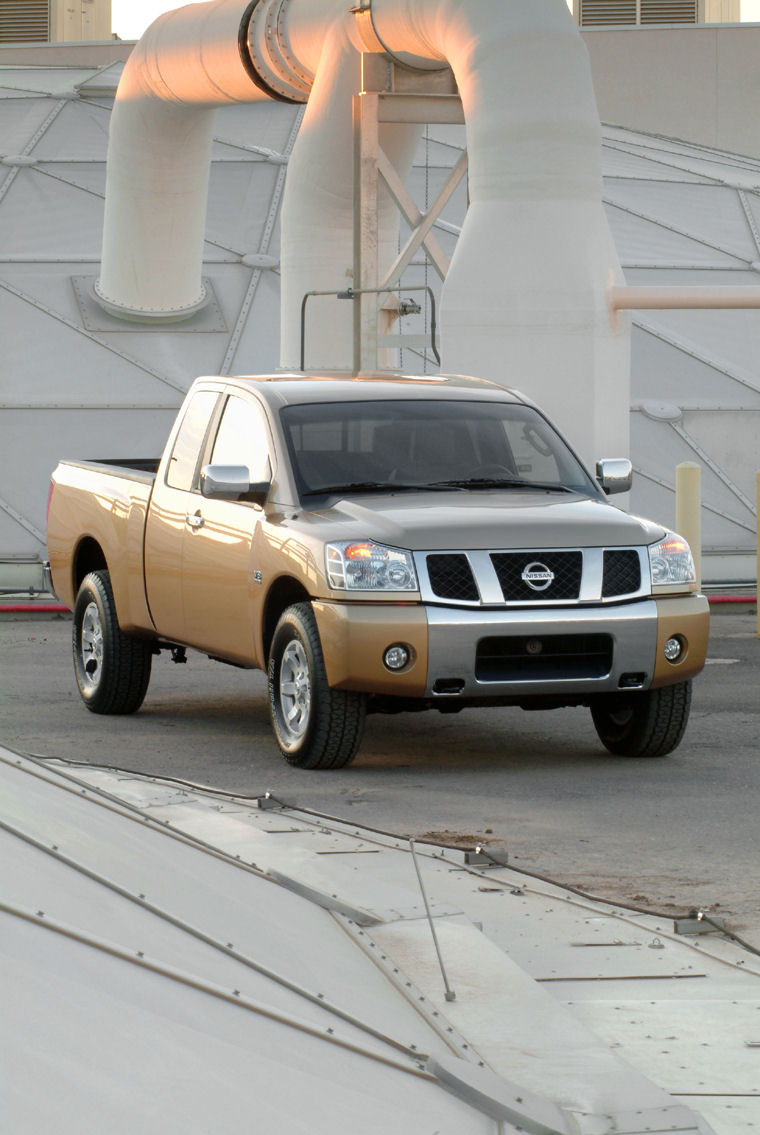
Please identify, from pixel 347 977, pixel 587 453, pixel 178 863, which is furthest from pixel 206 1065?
pixel 587 453

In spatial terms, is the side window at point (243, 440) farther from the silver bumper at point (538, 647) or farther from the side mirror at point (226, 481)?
the silver bumper at point (538, 647)

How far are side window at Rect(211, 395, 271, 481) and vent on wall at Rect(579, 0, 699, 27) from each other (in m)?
25.0

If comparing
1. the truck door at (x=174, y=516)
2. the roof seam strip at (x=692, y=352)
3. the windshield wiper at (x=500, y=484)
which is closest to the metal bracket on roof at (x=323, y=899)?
the windshield wiper at (x=500, y=484)

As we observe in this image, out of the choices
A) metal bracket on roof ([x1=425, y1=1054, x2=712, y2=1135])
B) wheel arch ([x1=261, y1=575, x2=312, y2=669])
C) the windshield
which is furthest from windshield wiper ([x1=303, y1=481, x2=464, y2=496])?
metal bracket on roof ([x1=425, y1=1054, x2=712, y2=1135])

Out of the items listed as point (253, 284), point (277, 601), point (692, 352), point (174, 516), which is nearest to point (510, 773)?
point (277, 601)

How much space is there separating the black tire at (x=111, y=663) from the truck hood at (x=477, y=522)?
7.03ft

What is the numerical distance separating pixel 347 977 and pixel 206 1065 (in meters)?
0.93

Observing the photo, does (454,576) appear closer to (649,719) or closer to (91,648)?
(649,719)

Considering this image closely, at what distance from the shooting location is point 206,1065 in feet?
11.0

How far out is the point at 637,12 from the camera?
112ft

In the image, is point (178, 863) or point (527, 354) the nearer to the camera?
point (178, 863)

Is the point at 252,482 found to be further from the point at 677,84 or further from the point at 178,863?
the point at 677,84

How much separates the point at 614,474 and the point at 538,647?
1.53m

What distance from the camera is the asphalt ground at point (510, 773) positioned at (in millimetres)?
6977
